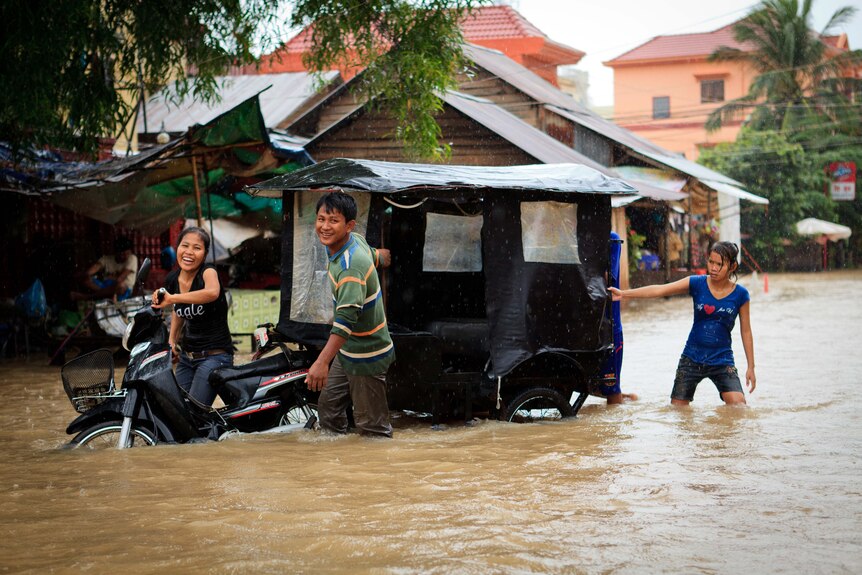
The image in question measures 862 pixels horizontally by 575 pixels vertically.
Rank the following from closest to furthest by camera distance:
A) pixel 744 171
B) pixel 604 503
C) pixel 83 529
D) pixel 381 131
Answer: pixel 83 529, pixel 604 503, pixel 381 131, pixel 744 171

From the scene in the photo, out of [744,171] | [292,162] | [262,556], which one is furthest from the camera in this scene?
[744,171]

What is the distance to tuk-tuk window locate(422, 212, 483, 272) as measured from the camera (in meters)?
8.77

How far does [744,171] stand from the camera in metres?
38.6

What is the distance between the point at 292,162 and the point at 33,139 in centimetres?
386

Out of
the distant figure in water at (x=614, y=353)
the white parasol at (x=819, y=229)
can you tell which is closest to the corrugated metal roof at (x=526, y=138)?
the distant figure in water at (x=614, y=353)

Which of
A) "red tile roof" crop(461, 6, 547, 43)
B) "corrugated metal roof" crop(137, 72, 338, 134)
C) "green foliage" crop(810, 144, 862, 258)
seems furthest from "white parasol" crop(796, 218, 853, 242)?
"corrugated metal roof" crop(137, 72, 338, 134)

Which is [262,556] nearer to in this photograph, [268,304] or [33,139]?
[33,139]

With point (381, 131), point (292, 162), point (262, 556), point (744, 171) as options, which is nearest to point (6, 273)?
point (292, 162)

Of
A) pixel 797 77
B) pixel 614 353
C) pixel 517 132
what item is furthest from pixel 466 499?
pixel 797 77

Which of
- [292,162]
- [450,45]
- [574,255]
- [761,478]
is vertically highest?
[450,45]

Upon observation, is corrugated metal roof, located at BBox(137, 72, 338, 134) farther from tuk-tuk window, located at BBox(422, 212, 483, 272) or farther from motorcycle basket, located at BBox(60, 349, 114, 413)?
motorcycle basket, located at BBox(60, 349, 114, 413)

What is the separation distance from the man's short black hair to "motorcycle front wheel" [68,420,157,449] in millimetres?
1810

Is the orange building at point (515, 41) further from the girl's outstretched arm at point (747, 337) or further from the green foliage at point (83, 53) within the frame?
the girl's outstretched arm at point (747, 337)

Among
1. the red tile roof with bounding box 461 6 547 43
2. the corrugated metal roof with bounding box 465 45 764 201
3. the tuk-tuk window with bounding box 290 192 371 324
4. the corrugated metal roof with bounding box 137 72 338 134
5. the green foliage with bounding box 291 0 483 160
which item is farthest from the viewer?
the red tile roof with bounding box 461 6 547 43
